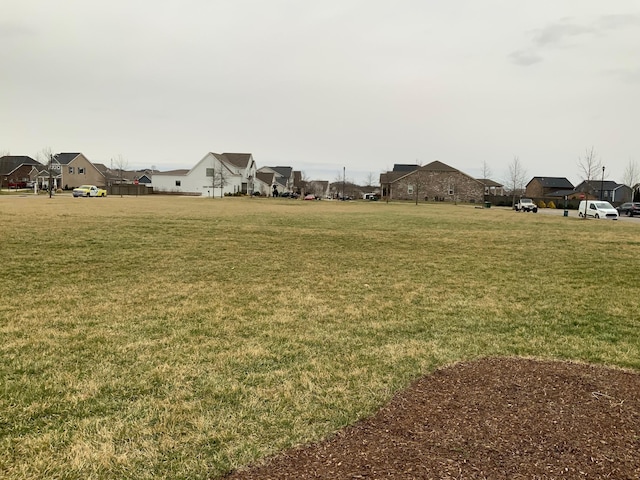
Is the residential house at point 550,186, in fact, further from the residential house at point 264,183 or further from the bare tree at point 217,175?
the bare tree at point 217,175

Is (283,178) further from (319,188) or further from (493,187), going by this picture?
(493,187)

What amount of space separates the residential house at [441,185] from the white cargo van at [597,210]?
39.8m

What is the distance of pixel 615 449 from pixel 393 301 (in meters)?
4.81

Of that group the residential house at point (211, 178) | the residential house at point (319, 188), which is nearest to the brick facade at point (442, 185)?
the residential house at point (211, 178)

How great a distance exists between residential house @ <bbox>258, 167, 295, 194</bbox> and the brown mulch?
94277 millimetres

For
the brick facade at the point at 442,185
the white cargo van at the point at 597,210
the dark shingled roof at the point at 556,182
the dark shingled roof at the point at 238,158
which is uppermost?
the dark shingled roof at the point at 238,158

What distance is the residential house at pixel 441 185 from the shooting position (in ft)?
250

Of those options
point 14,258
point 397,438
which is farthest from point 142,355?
point 14,258

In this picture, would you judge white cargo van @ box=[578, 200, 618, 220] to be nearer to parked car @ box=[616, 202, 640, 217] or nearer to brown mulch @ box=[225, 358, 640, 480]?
parked car @ box=[616, 202, 640, 217]

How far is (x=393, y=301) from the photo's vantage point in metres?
7.71

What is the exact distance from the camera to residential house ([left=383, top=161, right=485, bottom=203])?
76.1 m

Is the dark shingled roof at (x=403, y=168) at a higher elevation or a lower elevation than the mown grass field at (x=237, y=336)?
higher

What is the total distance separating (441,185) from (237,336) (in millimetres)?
75432

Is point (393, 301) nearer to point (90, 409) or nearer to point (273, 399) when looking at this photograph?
point (273, 399)
